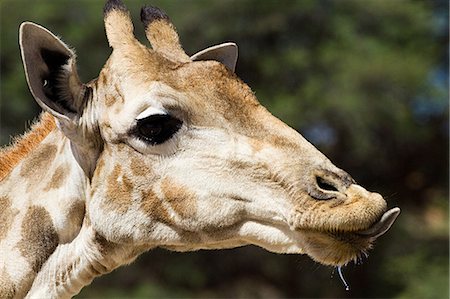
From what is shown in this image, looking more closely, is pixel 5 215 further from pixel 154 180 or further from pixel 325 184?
pixel 325 184

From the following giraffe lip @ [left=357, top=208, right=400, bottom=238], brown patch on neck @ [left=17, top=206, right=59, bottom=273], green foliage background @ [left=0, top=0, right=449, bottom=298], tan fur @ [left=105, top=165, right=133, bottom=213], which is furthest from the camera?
green foliage background @ [left=0, top=0, right=449, bottom=298]

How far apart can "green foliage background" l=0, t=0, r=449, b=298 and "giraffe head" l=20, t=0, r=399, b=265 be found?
1645cm

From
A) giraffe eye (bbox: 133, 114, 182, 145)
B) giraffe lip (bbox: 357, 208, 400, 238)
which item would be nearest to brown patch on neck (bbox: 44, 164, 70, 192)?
giraffe eye (bbox: 133, 114, 182, 145)

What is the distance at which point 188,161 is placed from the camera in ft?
16.4

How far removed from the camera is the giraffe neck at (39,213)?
16.8ft

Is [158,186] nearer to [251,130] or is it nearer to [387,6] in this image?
[251,130]

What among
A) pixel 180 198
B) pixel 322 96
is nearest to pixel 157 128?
pixel 180 198

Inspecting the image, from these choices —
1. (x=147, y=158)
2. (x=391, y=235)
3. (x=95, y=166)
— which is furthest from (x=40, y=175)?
(x=391, y=235)

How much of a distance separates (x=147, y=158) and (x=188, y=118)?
1.02ft

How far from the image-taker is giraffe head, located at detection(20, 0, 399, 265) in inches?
184

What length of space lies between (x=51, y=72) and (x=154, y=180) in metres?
0.84

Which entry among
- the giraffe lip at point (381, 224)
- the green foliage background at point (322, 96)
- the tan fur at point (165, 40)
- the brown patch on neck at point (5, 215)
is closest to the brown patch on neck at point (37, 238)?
the brown patch on neck at point (5, 215)

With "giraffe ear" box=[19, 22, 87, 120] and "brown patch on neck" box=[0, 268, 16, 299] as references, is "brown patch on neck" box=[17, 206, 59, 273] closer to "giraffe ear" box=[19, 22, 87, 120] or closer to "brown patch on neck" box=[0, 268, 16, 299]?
"brown patch on neck" box=[0, 268, 16, 299]

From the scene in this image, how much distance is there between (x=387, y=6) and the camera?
78.6 ft
